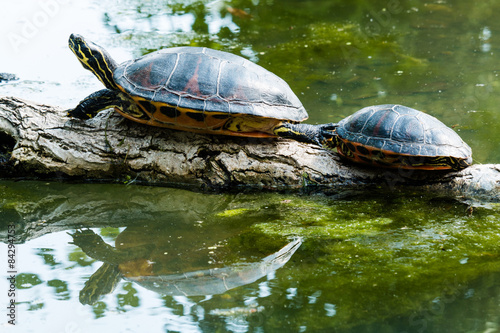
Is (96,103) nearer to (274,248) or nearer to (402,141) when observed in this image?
(274,248)

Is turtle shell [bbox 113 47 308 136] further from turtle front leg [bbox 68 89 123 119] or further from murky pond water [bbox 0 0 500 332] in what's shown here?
murky pond water [bbox 0 0 500 332]

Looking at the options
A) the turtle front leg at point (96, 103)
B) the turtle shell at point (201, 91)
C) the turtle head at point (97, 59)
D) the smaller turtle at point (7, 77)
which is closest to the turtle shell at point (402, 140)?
the turtle shell at point (201, 91)

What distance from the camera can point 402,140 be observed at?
3.75 metres

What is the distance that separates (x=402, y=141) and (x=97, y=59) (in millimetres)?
2837

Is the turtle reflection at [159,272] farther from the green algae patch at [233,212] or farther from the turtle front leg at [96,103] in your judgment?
the turtle front leg at [96,103]

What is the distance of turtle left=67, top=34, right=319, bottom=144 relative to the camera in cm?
394

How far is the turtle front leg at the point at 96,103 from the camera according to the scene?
13.5 ft

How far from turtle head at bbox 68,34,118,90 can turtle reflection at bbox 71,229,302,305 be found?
1.72m

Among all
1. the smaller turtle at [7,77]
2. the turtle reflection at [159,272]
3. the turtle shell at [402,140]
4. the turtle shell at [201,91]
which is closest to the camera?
the turtle reflection at [159,272]

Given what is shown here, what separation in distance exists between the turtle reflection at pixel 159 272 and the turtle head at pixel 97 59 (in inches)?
67.9

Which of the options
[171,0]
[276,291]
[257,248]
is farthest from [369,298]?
[171,0]

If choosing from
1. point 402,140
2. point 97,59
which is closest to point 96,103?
point 97,59

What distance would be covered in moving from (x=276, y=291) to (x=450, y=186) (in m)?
2.05

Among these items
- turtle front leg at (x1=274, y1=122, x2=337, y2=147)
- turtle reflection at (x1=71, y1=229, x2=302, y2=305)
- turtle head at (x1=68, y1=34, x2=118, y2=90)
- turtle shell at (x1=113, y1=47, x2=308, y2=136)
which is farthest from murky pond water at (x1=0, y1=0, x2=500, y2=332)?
turtle head at (x1=68, y1=34, x2=118, y2=90)
